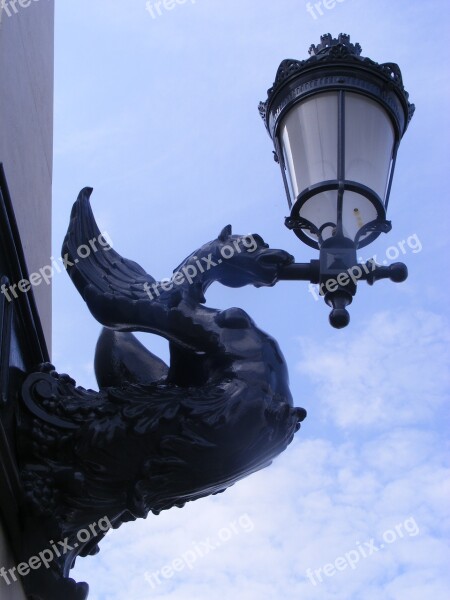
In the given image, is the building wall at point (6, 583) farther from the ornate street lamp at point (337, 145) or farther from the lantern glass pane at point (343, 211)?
the lantern glass pane at point (343, 211)

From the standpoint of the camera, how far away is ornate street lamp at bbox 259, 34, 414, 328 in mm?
2525

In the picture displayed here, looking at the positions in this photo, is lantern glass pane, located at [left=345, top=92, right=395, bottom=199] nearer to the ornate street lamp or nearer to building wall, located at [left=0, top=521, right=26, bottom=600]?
the ornate street lamp

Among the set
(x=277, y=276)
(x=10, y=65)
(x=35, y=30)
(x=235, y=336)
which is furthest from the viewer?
(x=35, y=30)

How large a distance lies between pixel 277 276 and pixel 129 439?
→ 0.54 metres

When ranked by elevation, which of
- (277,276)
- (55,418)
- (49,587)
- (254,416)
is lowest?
(49,587)

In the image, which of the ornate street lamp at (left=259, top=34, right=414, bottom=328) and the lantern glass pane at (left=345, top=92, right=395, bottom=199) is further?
the lantern glass pane at (left=345, top=92, right=395, bottom=199)

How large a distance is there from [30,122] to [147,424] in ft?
3.68

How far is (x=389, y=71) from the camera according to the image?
2.81 meters

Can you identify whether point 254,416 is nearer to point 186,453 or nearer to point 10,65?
point 186,453

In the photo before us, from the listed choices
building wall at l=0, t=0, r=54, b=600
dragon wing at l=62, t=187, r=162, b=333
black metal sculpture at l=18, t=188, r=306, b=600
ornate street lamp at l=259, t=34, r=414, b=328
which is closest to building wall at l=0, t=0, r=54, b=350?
building wall at l=0, t=0, r=54, b=600

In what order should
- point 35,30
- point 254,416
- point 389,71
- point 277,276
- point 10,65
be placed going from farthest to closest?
point 35,30
point 389,71
point 10,65
point 277,276
point 254,416

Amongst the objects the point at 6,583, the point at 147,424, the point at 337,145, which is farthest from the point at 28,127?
the point at 6,583

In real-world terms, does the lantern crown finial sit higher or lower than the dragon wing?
higher

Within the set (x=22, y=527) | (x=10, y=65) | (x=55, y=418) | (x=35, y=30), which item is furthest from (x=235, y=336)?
(x=35, y=30)
